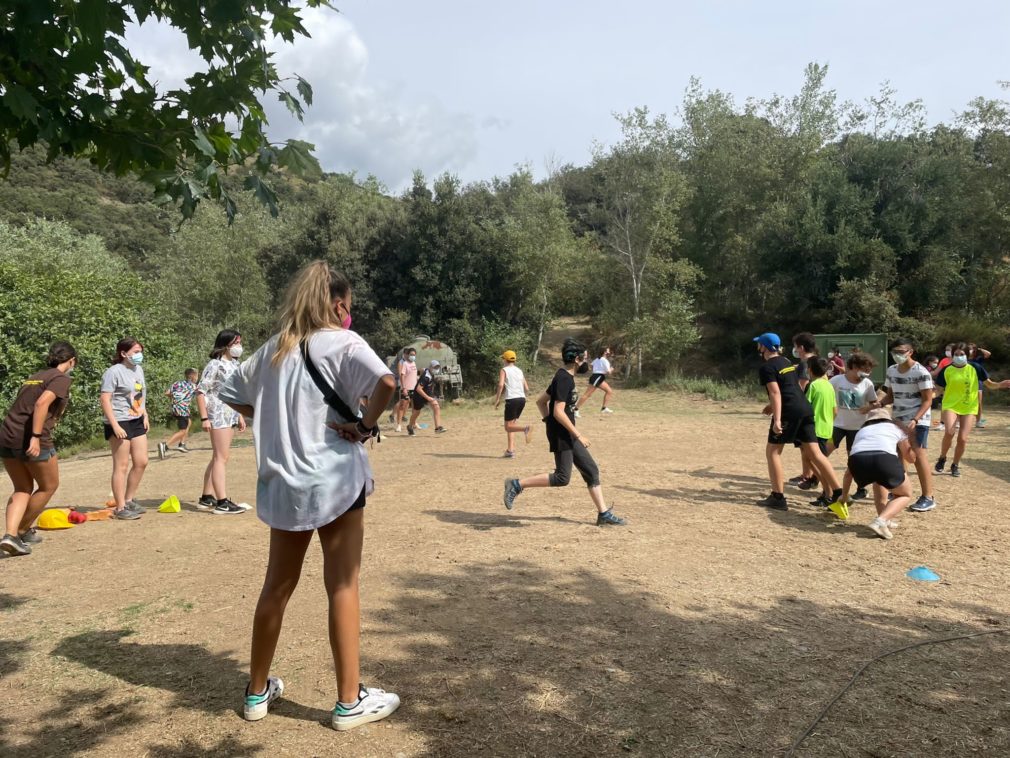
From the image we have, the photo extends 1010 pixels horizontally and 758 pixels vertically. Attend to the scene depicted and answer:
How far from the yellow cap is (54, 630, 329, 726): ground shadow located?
3476mm

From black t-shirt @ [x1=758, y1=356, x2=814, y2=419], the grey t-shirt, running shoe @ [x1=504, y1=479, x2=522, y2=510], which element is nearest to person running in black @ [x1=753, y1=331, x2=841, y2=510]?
black t-shirt @ [x1=758, y1=356, x2=814, y2=419]

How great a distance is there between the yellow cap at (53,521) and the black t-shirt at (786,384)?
7572 millimetres

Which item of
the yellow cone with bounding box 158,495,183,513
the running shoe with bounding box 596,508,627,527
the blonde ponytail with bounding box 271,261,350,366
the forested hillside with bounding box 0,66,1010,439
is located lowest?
the yellow cone with bounding box 158,495,183,513

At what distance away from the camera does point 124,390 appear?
7.09m

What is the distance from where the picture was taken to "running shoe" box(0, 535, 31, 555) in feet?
19.9

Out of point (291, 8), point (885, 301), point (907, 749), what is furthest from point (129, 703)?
point (885, 301)

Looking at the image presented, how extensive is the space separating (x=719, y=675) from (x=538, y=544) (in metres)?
2.74

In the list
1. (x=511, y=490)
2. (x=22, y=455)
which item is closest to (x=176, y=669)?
(x=22, y=455)

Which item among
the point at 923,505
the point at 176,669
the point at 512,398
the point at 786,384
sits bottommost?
the point at 176,669

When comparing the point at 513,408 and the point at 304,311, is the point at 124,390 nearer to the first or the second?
the point at 304,311

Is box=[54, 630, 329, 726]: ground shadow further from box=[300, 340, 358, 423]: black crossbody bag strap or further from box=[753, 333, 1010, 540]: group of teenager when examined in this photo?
box=[753, 333, 1010, 540]: group of teenager

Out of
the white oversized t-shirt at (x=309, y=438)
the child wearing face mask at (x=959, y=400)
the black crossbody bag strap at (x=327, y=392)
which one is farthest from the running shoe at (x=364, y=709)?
the child wearing face mask at (x=959, y=400)

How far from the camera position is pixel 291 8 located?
3.07 metres

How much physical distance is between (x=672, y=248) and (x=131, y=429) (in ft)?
83.3
